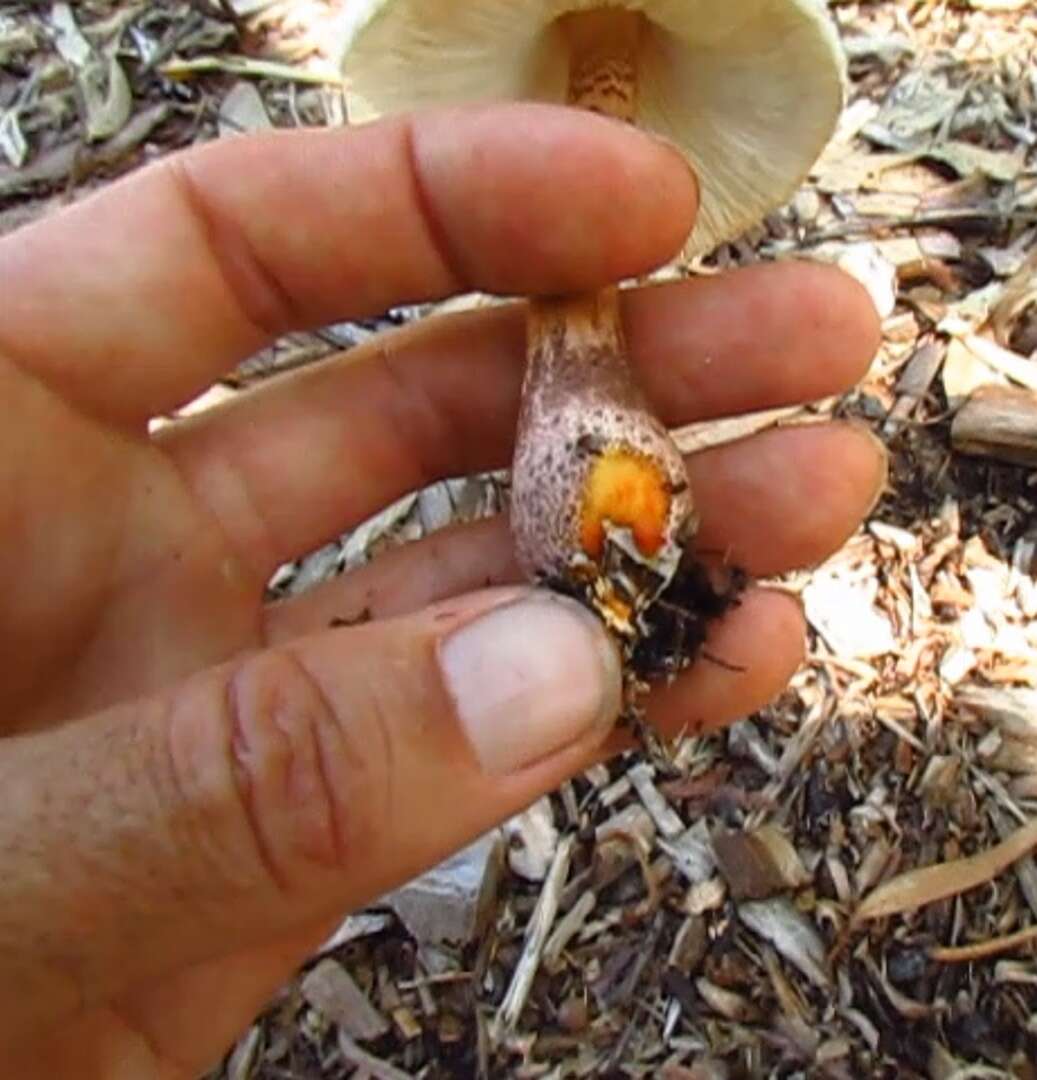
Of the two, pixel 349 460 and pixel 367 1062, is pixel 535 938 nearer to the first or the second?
pixel 367 1062

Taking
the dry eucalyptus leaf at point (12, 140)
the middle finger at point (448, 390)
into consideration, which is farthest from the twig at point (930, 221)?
the dry eucalyptus leaf at point (12, 140)

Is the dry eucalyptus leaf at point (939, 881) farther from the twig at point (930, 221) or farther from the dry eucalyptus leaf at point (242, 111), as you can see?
the dry eucalyptus leaf at point (242, 111)

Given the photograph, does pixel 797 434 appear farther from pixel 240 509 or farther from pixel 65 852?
pixel 65 852

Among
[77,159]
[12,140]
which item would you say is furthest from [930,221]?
[12,140]

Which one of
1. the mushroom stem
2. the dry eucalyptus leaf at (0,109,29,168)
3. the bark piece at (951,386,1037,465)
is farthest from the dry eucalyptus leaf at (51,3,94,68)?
the bark piece at (951,386,1037,465)

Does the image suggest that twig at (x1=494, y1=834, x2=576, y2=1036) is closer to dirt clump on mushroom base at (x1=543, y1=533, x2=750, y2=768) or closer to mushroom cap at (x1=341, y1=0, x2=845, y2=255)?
dirt clump on mushroom base at (x1=543, y1=533, x2=750, y2=768)

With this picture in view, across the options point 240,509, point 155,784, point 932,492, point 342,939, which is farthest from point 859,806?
point 155,784
